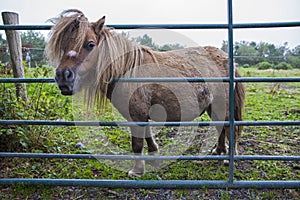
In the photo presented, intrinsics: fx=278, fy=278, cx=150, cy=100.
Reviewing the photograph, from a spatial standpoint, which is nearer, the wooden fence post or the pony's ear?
the pony's ear

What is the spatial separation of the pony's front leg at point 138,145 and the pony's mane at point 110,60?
0.45 meters

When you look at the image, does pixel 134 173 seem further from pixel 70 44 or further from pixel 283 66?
pixel 283 66

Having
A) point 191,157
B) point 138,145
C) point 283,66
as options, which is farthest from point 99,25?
point 283,66

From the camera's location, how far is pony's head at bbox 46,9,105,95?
211cm

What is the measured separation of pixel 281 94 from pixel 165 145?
16.1ft

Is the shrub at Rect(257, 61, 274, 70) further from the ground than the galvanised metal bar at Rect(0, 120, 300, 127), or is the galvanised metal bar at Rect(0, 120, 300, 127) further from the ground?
the shrub at Rect(257, 61, 274, 70)

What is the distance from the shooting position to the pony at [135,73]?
88.3 inches

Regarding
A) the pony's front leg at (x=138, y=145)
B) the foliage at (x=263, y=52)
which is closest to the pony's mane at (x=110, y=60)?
the pony's front leg at (x=138, y=145)

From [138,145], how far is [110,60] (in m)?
0.96

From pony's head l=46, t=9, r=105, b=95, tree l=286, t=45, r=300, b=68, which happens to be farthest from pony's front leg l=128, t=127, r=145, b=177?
tree l=286, t=45, r=300, b=68

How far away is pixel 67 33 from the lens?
2258mm

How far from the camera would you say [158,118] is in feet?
9.93

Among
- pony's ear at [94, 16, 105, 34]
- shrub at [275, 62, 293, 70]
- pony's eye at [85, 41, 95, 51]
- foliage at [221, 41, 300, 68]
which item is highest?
foliage at [221, 41, 300, 68]

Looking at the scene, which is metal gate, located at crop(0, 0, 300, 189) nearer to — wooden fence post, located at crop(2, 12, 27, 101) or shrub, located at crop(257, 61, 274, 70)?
wooden fence post, located at crop(2, 12, 27, 101)
